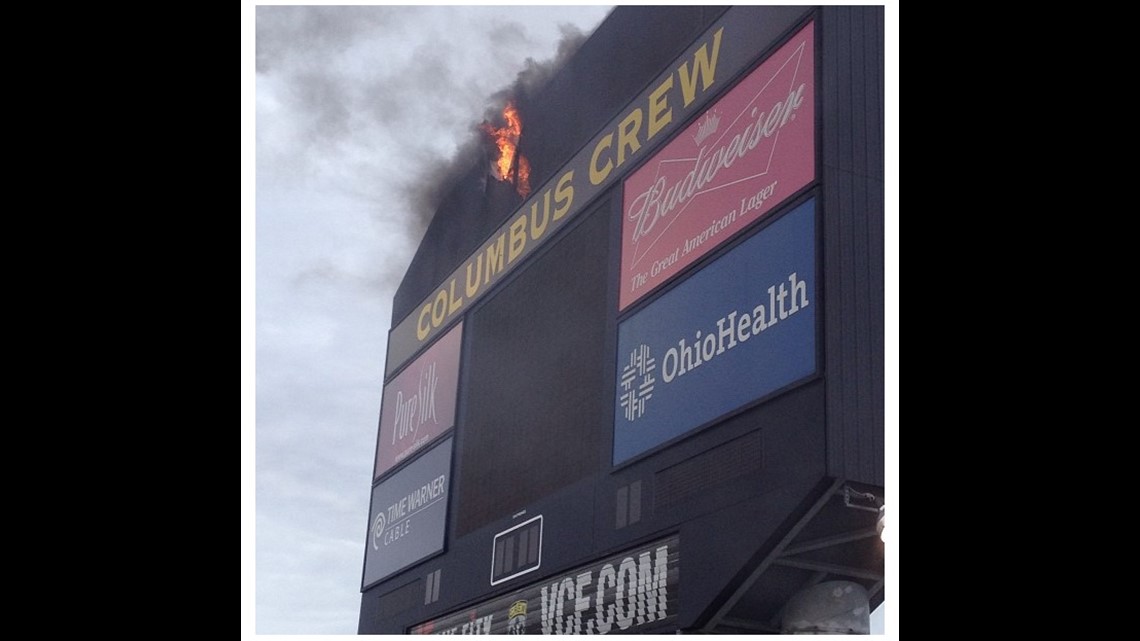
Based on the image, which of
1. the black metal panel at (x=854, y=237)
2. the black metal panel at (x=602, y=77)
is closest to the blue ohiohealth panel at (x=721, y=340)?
the black metal panel at (x=854, y=237)

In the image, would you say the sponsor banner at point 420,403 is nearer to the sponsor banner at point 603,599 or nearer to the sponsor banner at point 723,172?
the sponsor banner at point 603,599

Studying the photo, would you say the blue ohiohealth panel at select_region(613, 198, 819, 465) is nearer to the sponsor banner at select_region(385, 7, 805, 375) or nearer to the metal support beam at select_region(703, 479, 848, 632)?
the metal support beam at select_region(703, 479, 848, 632)

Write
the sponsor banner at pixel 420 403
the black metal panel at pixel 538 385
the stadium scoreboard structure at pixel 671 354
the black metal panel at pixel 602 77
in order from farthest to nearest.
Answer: the sponsor banner at pixel 420 403 → the black metal panel at pixel 602 77 → the black metal panel at pixel 538 385 → the stadium scoreboard structure at pixel 671 354

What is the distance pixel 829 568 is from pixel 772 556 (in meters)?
0.55

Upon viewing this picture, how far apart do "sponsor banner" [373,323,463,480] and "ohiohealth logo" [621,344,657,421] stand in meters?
2.96

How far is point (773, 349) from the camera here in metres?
6.74

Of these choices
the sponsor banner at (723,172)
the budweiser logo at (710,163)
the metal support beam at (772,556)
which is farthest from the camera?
the budweiser logo at (710,163)

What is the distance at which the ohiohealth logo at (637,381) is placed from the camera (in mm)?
7812

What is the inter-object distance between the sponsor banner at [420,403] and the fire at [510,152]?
4.58 ft

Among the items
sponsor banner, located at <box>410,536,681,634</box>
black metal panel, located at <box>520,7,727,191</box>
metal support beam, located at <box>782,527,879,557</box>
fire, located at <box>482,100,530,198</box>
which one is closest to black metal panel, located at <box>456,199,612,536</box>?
sponsor banner, located at <box>410,536,681,634</box>

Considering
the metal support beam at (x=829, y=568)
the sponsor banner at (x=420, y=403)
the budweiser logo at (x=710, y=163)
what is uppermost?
the budweiser logo at (x=710, y=163)

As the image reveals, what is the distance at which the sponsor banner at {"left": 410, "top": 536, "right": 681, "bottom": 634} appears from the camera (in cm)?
702

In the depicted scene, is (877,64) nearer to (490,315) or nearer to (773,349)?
(773,349)
